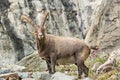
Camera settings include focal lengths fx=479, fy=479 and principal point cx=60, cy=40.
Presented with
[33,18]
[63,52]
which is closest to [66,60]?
[63,52]

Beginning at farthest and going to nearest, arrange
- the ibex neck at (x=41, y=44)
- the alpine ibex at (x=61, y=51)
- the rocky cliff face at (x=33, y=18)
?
the rocky cliff face at (x=33, y=18)
the ibex neck at (x=41, y=44)
the alpine ibex at (x=61, y=51)

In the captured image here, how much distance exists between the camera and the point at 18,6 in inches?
1020

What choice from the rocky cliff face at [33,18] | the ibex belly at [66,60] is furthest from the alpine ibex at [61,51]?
the rocky cliff face at [33,18]

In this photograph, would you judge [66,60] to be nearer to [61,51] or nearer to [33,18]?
[61,51]

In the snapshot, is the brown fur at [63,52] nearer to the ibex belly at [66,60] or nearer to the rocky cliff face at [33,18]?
the ibex belly at [66,60]

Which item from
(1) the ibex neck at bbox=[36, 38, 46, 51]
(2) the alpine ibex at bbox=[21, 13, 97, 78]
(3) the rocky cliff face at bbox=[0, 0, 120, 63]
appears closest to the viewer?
(2) the alpine ibex at bbox=[21, 13, 97, 78]

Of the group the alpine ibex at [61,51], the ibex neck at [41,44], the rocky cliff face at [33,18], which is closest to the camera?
the alpine ibex at [61,51]

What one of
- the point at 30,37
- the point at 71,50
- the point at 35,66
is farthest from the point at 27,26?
the point at 71,50

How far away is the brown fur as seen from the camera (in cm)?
1252

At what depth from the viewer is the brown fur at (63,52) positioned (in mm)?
12516

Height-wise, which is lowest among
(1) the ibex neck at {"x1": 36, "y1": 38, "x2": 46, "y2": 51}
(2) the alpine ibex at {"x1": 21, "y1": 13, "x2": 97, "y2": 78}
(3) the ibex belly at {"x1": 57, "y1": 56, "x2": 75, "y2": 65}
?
(3) the ibex belly at {"x1": 57, "y1": 56, "x2": 75, "y2": 65}

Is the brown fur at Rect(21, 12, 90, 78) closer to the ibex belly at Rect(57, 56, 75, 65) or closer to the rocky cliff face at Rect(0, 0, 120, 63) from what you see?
the ibex belly at Rect(57, 56, 75, 65)

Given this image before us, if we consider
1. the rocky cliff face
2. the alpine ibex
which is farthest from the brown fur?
the rocky cliff face

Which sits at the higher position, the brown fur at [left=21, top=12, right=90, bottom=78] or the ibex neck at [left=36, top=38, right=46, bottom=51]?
the ibex neck at [left=36, top=38, right=46, bottom=51]
